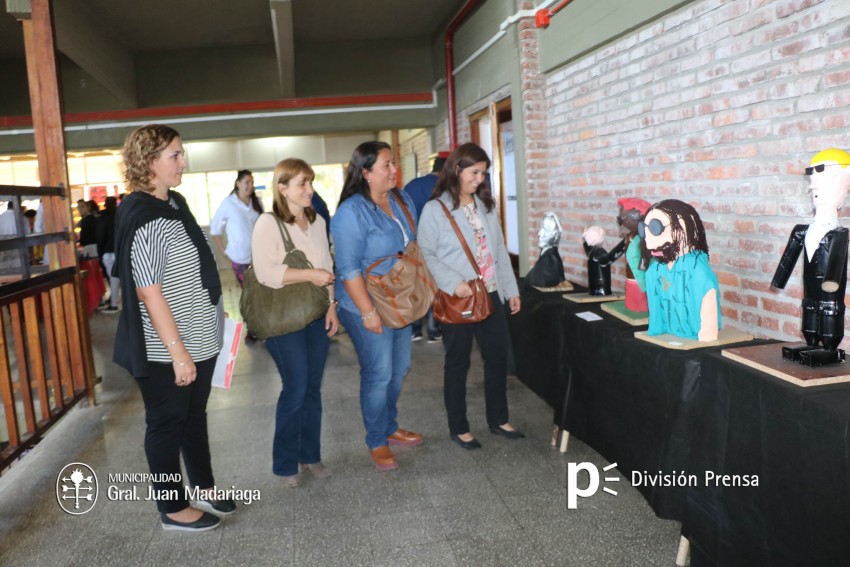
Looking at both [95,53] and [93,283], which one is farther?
[93,283]

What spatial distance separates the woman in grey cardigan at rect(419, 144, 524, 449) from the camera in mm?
3178

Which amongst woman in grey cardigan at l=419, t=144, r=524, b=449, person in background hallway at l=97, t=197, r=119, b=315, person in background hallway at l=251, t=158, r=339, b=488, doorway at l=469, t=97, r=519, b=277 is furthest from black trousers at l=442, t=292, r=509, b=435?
person in background hallway at l=97, t=197, r=119, b=315

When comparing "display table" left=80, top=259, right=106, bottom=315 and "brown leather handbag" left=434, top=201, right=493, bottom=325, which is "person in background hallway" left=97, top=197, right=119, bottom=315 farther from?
"brown leather handbag" left=434, top=201, right=493, bottom=325

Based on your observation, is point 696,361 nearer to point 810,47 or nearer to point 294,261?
point 810,47

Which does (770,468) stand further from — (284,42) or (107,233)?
(107,233)

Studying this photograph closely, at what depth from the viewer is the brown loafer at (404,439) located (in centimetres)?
351

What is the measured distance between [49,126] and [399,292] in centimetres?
278

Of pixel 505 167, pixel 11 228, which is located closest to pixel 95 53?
pixel 11 228

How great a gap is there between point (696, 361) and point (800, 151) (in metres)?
0.87

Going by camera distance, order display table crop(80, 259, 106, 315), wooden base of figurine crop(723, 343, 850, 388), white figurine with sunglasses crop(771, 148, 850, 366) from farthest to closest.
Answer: display table crop(80, 259, 106, 315), white figurine with sunglasses crop(771, 148, 850, 366), wooden base of figurine crop(723, 343, 850, 388)

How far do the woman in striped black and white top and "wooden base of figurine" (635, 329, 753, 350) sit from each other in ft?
5.24

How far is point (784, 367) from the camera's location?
1952mm

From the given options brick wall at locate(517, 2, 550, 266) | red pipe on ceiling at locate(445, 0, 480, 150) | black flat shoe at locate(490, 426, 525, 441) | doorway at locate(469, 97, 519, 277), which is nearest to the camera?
black flat shoe at locate(490, 426, 525, 441)

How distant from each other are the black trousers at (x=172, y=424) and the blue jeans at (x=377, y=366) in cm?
67
